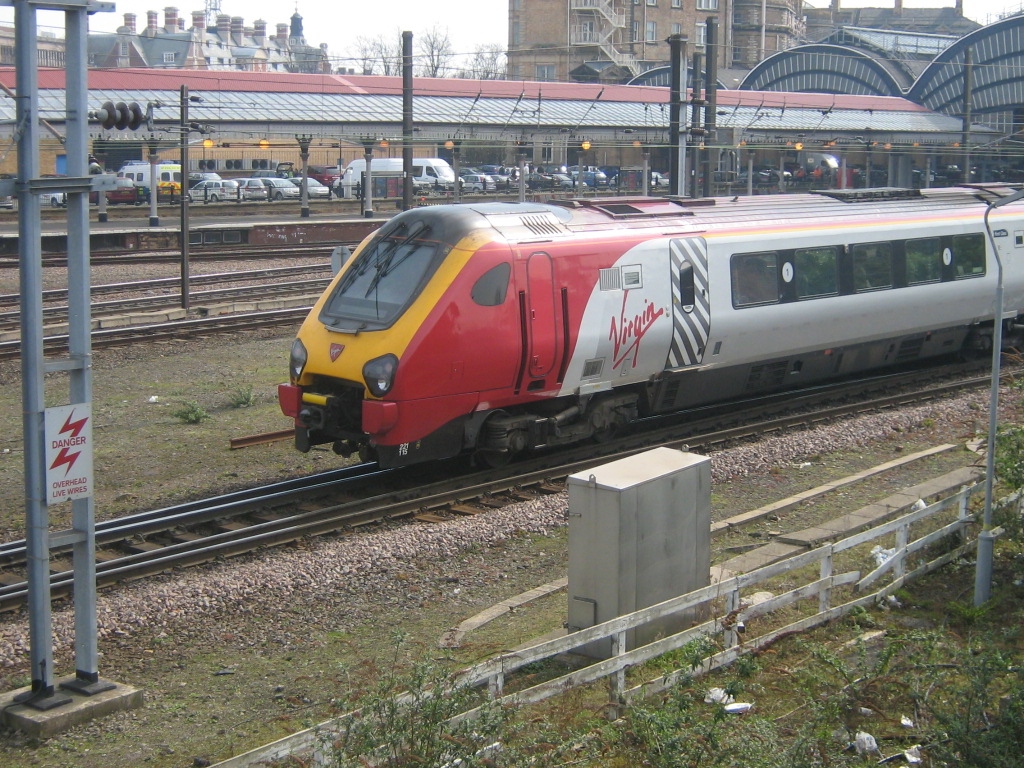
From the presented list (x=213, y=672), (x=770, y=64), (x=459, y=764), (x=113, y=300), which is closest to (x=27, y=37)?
(x=213, y=672)

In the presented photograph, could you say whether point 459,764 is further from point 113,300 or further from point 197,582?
point 113,300

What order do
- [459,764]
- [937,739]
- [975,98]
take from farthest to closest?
1. [975,98]
2. [937,739]
3. [459,764]

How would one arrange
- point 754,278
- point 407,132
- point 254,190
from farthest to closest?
point 254,190 < point 407,132 < point 754,278

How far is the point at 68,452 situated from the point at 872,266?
12.3m

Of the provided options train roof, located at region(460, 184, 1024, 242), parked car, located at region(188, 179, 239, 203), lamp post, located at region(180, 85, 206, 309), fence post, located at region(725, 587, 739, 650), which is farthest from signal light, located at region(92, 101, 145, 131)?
parked car, located at region(188, 179, 239, 203)

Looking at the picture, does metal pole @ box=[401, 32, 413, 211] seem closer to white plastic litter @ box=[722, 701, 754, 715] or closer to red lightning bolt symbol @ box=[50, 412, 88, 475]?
red lightning bolt symbol @ box=[50, 412, 88, 475]

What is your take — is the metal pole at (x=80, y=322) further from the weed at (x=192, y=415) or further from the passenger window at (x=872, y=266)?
the passenger window at (x=872, y=266)

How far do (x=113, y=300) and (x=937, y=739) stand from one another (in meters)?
21.5

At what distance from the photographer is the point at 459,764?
5.40 m

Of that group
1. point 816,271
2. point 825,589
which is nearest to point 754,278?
point 816,271

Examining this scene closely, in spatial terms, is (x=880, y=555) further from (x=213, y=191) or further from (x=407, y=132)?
(x=213, y=191)

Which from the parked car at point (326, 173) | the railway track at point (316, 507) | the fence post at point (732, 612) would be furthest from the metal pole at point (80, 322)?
the parked car at point (326, 173)

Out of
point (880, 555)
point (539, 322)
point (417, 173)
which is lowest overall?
point (880, 555)

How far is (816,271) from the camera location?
1564 centimetres
